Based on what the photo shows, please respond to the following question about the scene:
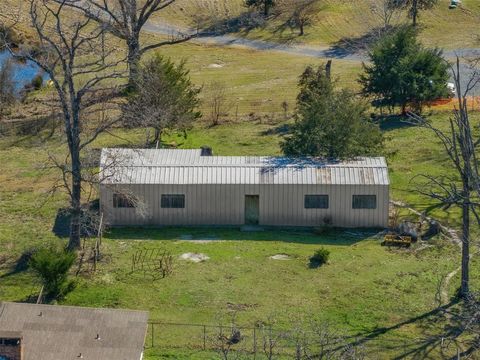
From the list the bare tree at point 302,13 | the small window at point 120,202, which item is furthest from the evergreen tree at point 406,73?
the bare tree at point 302,13

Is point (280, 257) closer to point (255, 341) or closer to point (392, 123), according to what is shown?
point (255, 341)

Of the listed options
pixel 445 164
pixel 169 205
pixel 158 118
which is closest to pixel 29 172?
pixel 158 118

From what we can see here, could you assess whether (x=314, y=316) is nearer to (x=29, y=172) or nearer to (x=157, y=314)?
(x=157, y=314)

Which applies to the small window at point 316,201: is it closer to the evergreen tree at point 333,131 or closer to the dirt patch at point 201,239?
the evergreen tree at point 333,131

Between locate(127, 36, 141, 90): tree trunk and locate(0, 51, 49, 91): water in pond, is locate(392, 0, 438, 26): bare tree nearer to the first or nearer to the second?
locate(127, 36, 141, 90): tree trunk

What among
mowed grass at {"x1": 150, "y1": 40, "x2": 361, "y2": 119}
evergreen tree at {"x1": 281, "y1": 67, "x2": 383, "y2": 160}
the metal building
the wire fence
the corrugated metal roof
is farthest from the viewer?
mowed grass at {"x1": 150, "y1": 40, "x2": 361, "y2": 119}

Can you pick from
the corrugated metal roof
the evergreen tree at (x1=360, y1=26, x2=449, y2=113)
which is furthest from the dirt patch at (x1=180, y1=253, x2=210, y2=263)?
the evergreen tree at (x1=360, y1=26, x2=449, y2=113)

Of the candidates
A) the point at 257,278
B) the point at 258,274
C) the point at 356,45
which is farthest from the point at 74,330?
the point at 356,45
